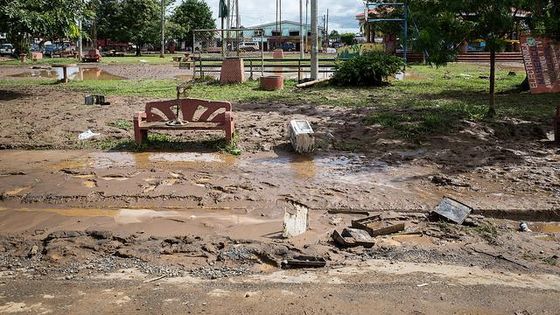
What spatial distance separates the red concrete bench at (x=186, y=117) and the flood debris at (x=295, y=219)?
11.2 ft

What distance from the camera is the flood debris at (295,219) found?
6.06 meters

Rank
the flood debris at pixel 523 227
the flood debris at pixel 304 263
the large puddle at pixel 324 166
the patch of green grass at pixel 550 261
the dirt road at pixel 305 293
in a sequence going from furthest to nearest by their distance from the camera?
Answer: 1. the large puddle at pixel 324 166
2. the flood debris at pixel 523 227
3. the patch of green grass at pixel 550 261
4. the flood debris at pixel 304 263
5. the dirt road at pixel 305 293

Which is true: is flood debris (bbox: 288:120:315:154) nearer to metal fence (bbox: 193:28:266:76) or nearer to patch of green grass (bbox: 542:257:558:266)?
patch of green grass (bbox: 542:257:558:266)

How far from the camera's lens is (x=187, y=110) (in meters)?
10.4

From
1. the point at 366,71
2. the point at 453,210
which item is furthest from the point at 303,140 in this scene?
the point at 366,71

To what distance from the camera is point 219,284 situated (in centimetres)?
470

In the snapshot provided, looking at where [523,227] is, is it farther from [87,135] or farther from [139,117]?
[87,135]

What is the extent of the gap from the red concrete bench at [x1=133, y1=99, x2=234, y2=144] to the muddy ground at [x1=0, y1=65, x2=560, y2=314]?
1.41 ft

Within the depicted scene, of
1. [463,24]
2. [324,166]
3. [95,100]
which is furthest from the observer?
[95,100]

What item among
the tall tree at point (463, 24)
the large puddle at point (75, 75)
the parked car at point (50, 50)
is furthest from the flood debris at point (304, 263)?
the parked car at point (50, 50)

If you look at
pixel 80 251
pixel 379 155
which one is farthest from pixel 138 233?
pixel 379 155

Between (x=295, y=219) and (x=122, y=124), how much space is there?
6.69 metres

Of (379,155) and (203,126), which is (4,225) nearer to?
(203,126)

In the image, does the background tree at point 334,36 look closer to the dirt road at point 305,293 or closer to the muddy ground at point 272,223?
the muddy ground at point 272,223
